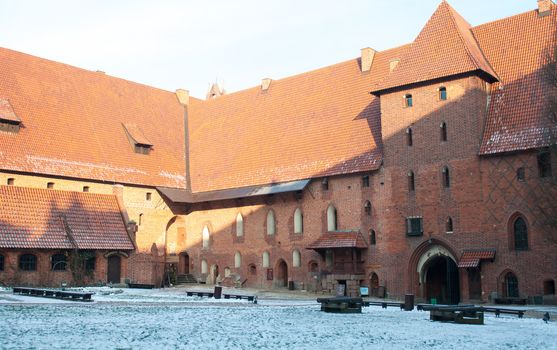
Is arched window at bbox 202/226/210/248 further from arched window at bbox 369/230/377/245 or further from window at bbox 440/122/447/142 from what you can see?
window at bbox 440/122/447/142

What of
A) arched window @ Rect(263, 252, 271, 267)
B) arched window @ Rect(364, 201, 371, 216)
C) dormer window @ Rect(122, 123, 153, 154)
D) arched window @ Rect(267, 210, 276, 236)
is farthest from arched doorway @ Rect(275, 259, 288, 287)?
dormer window @ Rect(122, 123, 153, 154)

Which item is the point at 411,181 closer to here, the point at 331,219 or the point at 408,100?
the point at 408,100

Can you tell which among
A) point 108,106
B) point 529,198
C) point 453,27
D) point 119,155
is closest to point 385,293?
point 529,198

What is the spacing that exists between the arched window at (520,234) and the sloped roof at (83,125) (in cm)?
2427

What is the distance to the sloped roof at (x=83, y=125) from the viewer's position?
40500mm

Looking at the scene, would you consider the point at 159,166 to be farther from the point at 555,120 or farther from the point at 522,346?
the point at 522,346

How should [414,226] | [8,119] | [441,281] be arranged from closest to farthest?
[414,226] → [441,281] → [8,119]

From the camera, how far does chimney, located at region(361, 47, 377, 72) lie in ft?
140

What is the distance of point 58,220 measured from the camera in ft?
128

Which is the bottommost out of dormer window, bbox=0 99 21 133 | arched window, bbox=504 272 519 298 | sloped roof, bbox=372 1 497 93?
arched window, bbox=504 272 519 298

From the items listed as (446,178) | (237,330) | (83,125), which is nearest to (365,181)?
(446,178)

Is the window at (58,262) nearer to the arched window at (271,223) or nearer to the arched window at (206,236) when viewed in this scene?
the arched window at (206,236)

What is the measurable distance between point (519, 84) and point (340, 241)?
12954 millimetres

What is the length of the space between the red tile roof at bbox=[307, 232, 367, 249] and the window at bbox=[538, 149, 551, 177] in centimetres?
1051
